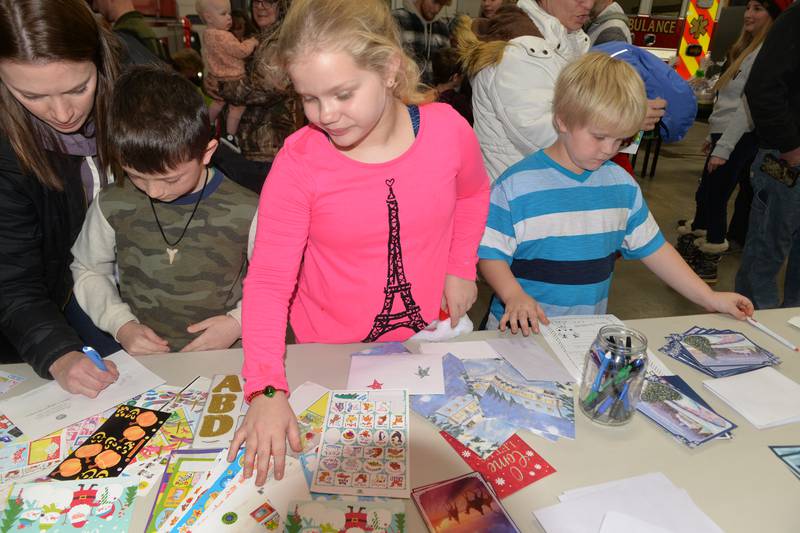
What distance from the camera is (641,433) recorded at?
938 millimetres

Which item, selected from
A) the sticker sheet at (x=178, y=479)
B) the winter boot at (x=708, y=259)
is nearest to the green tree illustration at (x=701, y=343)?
the sticker sheet at (x=178, y=479)

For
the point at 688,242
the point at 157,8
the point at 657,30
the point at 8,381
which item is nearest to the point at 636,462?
the point at 8,381

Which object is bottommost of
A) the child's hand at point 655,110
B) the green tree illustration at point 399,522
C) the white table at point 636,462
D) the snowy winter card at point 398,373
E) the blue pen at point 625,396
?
the white table at point 636,462

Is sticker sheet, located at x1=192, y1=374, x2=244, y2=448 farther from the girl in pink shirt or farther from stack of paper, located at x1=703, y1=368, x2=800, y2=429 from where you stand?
stack of paper, located at x1=703, y1=368, x2=800, y2=429

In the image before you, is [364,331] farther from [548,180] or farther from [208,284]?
[548,180]

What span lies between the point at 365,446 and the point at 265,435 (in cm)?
16

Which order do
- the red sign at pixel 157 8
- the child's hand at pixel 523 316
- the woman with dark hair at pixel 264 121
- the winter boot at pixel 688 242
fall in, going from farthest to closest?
the red sign at pixel 157 8 < the winter boot at pixel 688 242 < the woman with dark hair at pixel 264 121 < the child's hand at pixel 523 316

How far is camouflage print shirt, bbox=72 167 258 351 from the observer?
1.21 m

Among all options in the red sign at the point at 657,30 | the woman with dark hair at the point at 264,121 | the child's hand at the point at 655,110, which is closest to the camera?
the child's hand at the point at 655,110

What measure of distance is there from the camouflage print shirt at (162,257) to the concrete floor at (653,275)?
1.83 m

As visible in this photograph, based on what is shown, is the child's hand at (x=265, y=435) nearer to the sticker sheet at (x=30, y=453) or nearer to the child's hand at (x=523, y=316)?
the sticker sheet at (x=30, y=453)

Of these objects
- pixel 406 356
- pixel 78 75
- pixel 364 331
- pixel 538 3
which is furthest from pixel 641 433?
pixel 538 3

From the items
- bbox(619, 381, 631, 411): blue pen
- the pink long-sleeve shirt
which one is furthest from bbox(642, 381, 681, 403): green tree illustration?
the pink long-sleeve shirt

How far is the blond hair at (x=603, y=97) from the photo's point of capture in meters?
1.27
